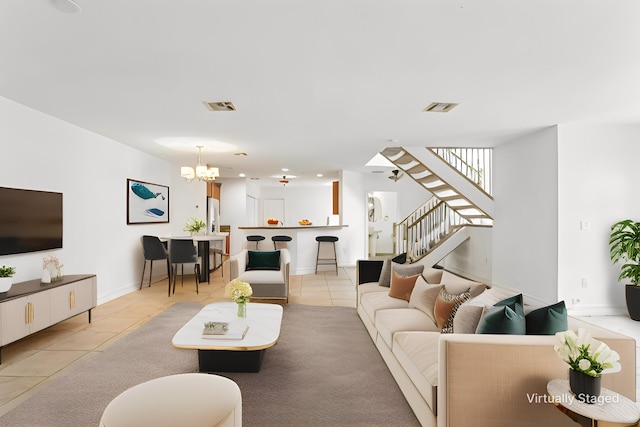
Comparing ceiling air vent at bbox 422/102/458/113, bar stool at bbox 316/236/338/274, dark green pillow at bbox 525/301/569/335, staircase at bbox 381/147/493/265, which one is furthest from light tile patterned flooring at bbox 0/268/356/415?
dark green pillow at bbox 525/301/569/335

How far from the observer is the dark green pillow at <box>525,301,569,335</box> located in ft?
7.04

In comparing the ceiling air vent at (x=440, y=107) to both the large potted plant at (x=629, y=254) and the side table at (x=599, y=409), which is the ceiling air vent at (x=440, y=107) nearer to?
the large potted plant at (x=629, y=254)

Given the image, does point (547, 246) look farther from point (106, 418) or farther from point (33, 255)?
point (33, 255)

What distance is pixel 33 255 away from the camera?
427 cm

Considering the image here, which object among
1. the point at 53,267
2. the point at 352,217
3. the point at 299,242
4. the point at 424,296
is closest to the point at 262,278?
the point at 53,267

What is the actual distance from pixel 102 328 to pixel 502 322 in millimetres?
4363

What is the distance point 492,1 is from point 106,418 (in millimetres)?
2919

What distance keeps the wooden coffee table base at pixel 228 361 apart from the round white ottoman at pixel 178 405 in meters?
1.13

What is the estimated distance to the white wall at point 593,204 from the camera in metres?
4.94

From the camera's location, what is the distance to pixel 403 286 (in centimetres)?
407

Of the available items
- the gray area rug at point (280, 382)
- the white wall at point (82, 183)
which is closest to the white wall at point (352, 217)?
the white wall at point (82, 183)

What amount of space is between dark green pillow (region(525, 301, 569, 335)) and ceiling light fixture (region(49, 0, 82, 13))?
3.25m

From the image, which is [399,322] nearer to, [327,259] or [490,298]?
[490,298]

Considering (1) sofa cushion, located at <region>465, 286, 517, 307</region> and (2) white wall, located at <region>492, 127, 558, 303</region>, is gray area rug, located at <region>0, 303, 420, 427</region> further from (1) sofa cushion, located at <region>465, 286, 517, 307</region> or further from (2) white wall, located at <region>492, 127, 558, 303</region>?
(2) white wall, located at <region>492, 127, 558, 303</region>
